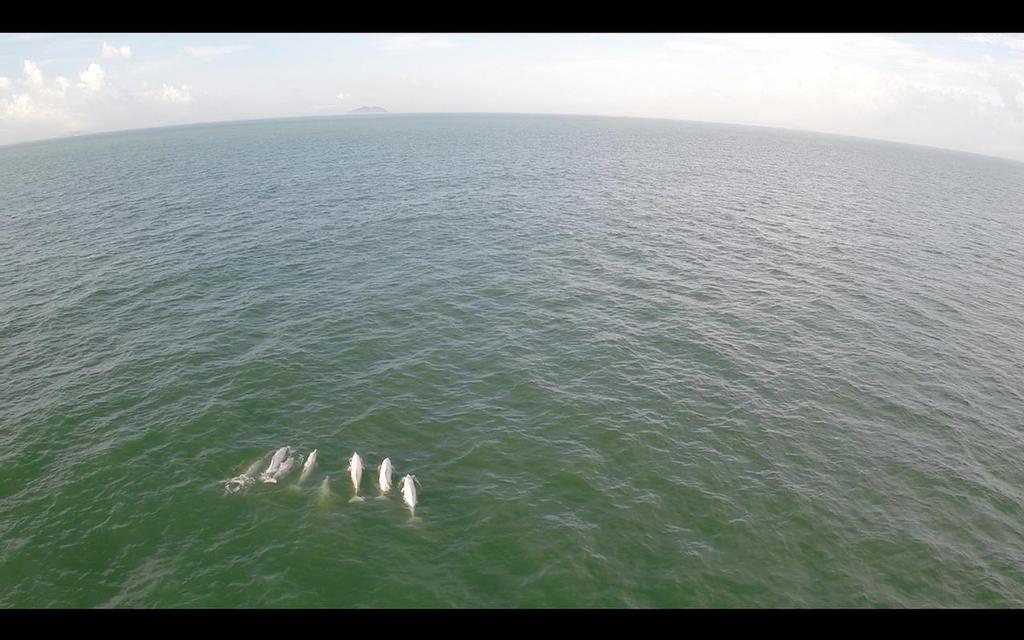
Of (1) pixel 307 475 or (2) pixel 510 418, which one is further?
(2) pixel 510 418

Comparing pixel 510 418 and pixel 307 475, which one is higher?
pixel 307 475

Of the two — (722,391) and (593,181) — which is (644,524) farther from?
(593,181)

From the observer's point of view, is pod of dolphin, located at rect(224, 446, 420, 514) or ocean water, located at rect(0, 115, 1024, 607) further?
pod of dolphin, located at rect(224, 446, 420, 514)
